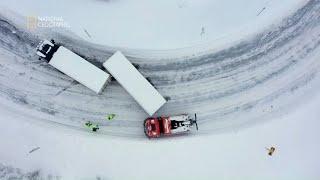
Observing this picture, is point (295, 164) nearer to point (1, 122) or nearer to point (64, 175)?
point (64, 175)

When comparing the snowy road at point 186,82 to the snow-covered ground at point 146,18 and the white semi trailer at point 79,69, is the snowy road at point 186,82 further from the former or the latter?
the white semi trailer at point 79,69

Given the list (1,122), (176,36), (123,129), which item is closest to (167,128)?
(123,129)

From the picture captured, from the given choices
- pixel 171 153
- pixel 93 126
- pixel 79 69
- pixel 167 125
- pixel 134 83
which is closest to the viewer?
pixel 134 83

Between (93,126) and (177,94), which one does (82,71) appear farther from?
(177,94)

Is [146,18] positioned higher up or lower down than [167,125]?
higher up

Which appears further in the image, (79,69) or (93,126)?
(93,126)

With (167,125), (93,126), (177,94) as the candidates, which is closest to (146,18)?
(177,94)
